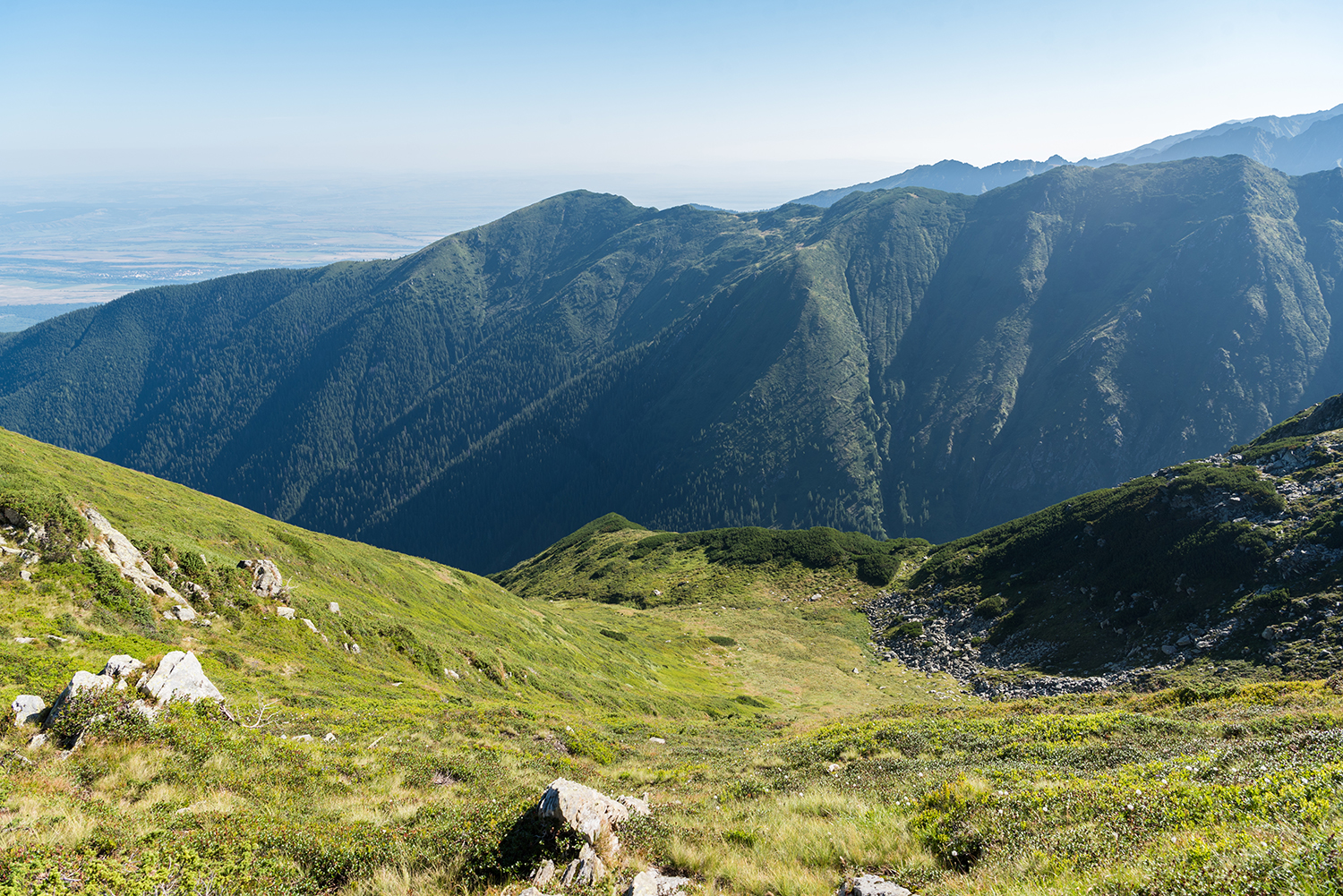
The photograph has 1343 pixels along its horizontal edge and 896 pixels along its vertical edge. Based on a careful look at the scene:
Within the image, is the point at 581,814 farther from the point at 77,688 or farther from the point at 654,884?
the point at 77,688

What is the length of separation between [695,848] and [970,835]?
4.85m

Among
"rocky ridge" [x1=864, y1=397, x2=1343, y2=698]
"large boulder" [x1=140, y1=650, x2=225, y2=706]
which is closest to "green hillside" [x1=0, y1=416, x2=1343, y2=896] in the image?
"large boulder" [x1=140, y1=650, x2=225, y2=706]

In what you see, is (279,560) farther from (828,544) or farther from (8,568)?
(828,544)

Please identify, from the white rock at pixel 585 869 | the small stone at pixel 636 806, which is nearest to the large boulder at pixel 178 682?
the small stone at pixel 636 806

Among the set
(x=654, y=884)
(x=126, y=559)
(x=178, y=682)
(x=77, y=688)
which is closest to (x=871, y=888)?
(x=654, y=884)

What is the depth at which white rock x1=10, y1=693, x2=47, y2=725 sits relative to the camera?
1341 centimetres

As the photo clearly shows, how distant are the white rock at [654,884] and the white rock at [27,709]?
15.0 meters

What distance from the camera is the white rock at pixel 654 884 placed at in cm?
911

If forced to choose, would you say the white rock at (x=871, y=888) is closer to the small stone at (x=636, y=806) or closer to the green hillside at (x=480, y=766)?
the green hillside at (x=480, y=766)

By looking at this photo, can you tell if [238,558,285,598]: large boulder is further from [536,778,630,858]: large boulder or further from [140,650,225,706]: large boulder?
[536,778,630,858]: large boulder

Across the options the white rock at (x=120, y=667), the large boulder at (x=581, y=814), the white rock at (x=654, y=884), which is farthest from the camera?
the white rock at (x=120, y=667)

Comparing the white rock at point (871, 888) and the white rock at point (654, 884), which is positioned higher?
the white rock at point (871, 888)

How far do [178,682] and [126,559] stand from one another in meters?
15.8

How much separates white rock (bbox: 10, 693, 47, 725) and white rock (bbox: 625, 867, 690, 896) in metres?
15.0
